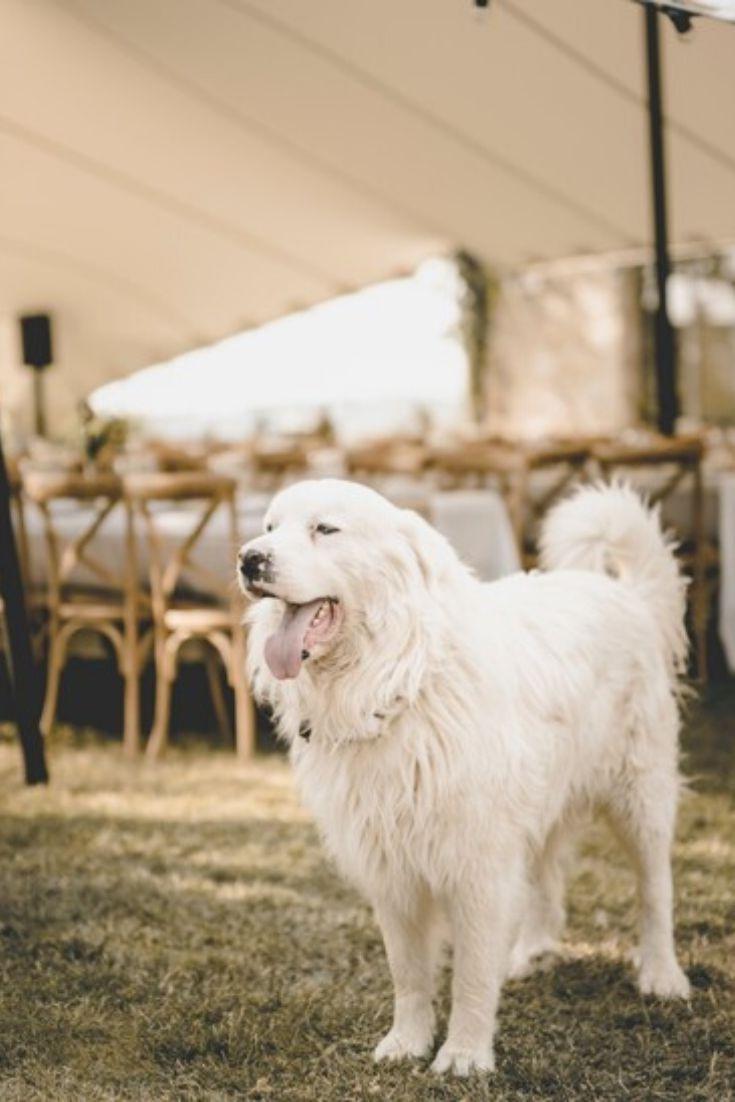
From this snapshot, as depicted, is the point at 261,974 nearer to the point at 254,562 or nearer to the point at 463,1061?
the point at 463,1061

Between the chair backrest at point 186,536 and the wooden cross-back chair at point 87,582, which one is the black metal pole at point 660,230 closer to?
the chair backrest at point 186,536

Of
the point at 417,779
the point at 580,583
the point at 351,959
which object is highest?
the point at 580,583

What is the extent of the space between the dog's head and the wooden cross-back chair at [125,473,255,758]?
2.62 meters

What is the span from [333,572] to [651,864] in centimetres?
107

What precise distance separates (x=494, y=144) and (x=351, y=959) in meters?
8.12

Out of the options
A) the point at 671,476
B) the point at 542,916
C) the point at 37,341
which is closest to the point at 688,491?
the point at 671,476

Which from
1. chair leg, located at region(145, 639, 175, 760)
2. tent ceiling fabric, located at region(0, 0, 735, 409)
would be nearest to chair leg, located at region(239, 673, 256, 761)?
chair leg, located at region(145, 639, 175, 760)

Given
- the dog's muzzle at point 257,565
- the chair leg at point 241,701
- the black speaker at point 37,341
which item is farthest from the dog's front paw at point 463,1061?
the black speaker at point 37,341

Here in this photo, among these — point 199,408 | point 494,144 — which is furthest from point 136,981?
point 199,408

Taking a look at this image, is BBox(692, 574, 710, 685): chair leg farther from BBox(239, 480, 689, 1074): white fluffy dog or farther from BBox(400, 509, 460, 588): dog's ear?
BBox(400, 509, 460, 588): dog's ear

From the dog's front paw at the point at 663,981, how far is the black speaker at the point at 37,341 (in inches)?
367

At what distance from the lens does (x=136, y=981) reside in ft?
10.2

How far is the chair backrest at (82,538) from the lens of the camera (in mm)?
5410

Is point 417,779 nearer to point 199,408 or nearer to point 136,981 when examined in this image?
point 136,981
